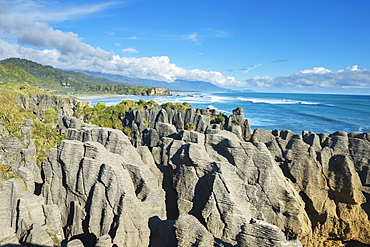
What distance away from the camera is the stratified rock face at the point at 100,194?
10.6 m

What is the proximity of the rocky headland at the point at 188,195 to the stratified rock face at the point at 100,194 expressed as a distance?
0.16ft

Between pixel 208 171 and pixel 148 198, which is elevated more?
pixel 208 171

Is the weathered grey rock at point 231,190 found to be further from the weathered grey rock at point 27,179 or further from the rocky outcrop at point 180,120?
the rocky outcrop at point 180,120

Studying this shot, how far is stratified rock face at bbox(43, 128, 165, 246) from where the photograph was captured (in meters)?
10.6

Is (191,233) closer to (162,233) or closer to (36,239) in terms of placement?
(162,233)

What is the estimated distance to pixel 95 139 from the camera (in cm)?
1598

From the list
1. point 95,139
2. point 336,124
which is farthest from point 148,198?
point 336,124

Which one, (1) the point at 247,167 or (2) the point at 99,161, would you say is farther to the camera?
(1) the point at 247,167

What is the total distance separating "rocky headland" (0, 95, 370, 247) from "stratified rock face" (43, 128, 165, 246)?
0.16 feet

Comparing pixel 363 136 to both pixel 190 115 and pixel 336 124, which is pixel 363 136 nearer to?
pixel 190 115

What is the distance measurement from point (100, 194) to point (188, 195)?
14.8ft

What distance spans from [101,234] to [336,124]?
80264 millimetres

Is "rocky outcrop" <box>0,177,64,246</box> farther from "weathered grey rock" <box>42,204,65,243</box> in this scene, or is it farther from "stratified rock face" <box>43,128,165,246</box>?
"stratified rock face" <box>43,128,165,246</box>

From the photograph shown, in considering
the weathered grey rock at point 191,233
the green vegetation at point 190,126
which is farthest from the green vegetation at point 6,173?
the green vegetation at point 190,126
